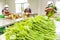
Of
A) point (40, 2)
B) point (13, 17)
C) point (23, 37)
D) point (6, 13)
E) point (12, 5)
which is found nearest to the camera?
point (23, 37)

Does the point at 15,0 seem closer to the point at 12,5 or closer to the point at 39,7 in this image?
the point at 12,5

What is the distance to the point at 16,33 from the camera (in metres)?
0.85

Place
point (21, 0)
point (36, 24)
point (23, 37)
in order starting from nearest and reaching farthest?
point (23, 37) → point (36, 24) → point (21, 0)

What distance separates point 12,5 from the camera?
727cm

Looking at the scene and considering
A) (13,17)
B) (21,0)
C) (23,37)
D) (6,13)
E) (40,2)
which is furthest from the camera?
(21,0)

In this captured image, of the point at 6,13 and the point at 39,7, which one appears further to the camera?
the point at 39,7

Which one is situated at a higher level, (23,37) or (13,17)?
(23,37)

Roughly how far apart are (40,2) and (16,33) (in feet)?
19.9

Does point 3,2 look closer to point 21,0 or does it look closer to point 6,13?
point 21,0

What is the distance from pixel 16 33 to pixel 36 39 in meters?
0.13

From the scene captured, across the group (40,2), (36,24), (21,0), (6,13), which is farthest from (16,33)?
(21,0)

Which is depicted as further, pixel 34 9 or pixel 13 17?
pixel 34 9

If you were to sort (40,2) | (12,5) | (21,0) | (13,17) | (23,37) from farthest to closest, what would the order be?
1. (21,0)
2. (12,5)
3. (40,2)
4. (13,17)
5. (23,37)

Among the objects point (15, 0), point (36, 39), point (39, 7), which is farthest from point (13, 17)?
point (15, 0)
